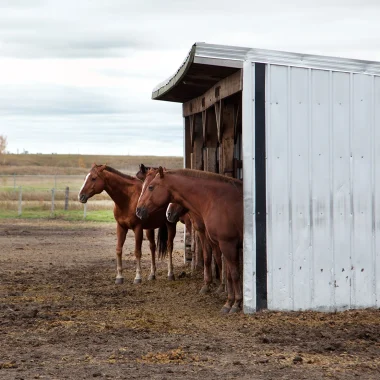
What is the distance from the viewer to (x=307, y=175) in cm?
960

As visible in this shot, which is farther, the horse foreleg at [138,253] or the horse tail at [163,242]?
the horse tail at [163,242]

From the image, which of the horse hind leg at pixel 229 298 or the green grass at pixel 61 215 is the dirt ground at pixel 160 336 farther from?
the green grass at pixel 61 215

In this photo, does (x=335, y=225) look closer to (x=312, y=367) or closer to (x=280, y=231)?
(x=280, y=231)

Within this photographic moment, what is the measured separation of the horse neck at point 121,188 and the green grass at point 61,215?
1550 centimetres

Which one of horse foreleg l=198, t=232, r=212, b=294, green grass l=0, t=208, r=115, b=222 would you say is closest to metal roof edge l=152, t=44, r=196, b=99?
horse foreleg l=198, t=232, r=212, b=294

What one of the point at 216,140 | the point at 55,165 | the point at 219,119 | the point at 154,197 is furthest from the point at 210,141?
the point at 55,165

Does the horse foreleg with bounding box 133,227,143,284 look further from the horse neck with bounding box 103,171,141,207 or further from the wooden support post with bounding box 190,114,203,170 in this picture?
the wooden support post with bounding box 190,114,203,170

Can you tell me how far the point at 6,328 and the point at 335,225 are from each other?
165 inches

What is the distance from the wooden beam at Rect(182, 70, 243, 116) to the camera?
33.0 feet

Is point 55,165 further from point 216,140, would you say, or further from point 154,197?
point 154,197

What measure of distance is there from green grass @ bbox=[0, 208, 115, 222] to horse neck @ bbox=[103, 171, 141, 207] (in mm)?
15495

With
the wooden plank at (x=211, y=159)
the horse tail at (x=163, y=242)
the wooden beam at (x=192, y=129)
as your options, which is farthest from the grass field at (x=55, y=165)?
the wooden plank at (x=211, y=159)

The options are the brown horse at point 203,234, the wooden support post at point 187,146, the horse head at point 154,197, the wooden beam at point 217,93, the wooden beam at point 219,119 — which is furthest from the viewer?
the wooden support post at point 187,146

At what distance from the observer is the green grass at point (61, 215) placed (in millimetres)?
29470
